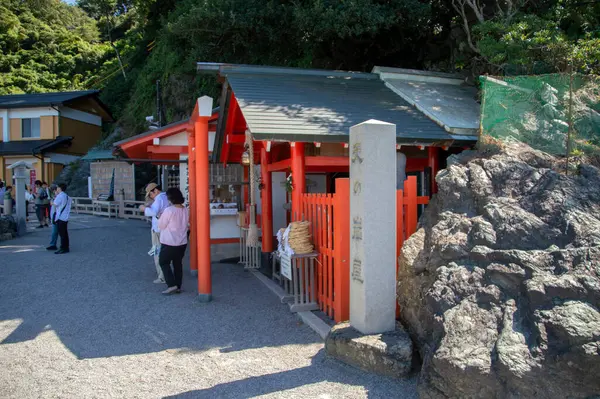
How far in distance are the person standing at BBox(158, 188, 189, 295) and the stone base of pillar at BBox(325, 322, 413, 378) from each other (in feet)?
11.9

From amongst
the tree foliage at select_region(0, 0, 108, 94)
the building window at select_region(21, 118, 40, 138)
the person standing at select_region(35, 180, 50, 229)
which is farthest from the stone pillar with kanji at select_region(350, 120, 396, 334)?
the tree foliage at select_region(0, 0, 108, 94)

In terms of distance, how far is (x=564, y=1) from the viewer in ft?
33.1

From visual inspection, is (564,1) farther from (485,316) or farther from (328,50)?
(485,316)

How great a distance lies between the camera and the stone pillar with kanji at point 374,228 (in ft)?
15.3

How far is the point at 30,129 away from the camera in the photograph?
2964 cm

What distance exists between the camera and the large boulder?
3127 mm

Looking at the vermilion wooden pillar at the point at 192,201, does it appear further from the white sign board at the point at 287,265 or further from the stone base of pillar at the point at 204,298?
the white sign board at the point at 287,265

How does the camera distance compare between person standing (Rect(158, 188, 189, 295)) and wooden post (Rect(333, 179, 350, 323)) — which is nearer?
wooden post (Rect(333, 179, 350, 323))

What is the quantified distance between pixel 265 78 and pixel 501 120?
4.60m

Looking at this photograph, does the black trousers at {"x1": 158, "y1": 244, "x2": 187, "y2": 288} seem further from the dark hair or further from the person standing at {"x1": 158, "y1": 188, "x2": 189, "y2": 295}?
the dark hair

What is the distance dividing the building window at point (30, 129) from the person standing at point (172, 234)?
27207mm

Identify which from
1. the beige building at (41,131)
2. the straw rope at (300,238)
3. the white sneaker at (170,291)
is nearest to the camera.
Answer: the straw rope at (300,238)

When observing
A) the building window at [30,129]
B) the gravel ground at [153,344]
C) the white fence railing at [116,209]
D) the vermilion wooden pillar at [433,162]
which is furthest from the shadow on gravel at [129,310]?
the building window at [30,129]

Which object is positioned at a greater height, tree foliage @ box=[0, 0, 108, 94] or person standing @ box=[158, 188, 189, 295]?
tree foliage @ box=[0, 0, 108, 94]
